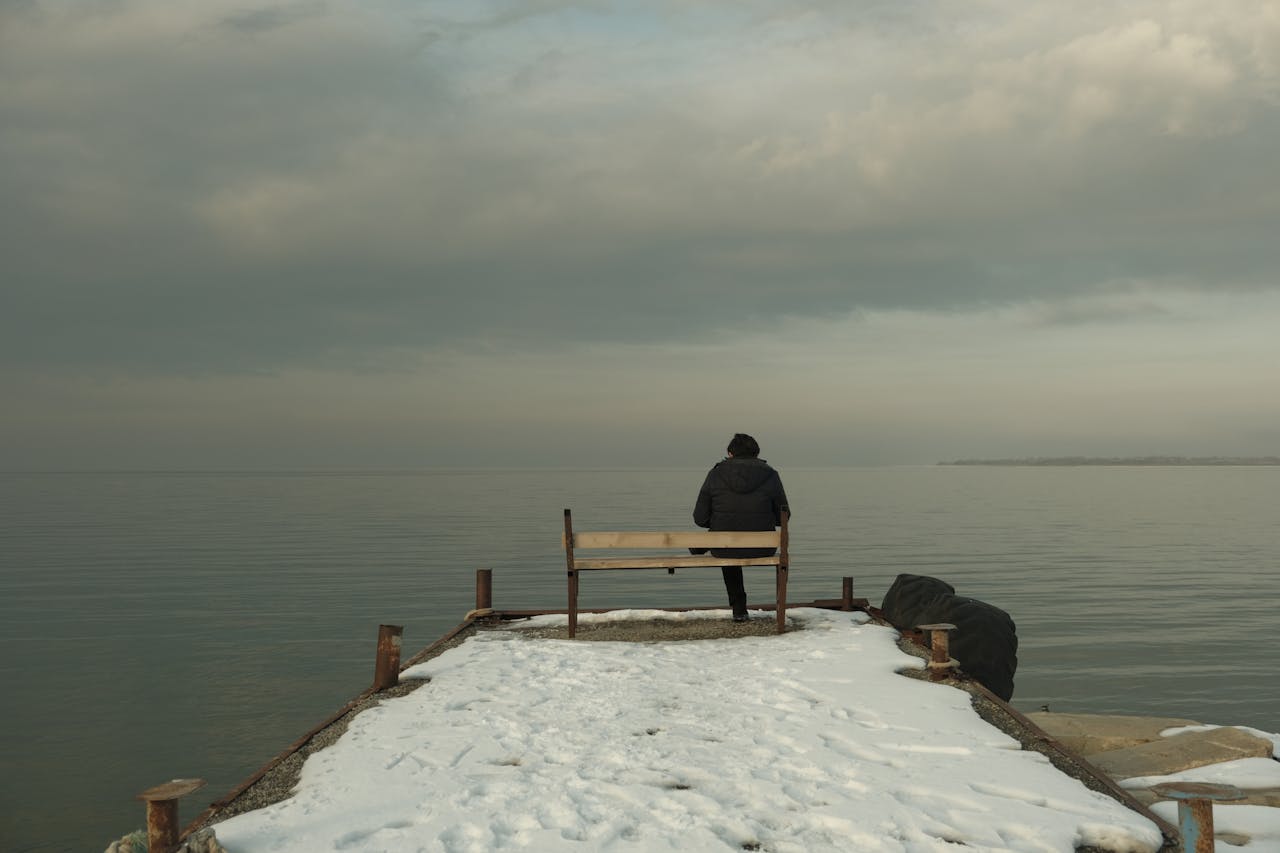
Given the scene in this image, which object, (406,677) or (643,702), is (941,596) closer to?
(643,702)

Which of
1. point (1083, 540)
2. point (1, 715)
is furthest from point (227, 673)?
point (1083, 540)

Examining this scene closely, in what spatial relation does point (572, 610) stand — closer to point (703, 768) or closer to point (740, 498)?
point (740, 498)

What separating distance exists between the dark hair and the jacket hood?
7.2 inches

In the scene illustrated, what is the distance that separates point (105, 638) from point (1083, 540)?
43.3 metres

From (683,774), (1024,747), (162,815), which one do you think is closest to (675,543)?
(1024,747)

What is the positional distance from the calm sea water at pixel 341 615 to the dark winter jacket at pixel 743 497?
724 cm

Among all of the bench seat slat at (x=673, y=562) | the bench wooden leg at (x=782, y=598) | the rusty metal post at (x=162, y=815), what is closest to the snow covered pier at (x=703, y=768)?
the rusty metal post at (x=162, y=815)

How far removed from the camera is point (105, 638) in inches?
894

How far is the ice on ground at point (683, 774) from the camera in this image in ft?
17.4

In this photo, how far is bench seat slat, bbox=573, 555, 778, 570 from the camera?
1138 cm

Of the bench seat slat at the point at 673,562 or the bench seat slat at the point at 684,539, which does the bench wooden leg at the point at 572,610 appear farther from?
the bench seat slat at the point at 684,539

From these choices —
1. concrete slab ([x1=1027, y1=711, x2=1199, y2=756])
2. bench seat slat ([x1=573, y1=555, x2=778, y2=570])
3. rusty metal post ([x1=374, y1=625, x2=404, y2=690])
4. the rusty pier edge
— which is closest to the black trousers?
bench seat slat ([x1=573, y1=555, x2=778, y2=570])

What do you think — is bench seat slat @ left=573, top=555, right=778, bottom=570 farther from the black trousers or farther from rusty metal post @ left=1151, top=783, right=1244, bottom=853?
rusty metal post @ left=1151, top=783, right=1244, bottom=853

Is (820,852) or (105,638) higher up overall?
(820,852)
